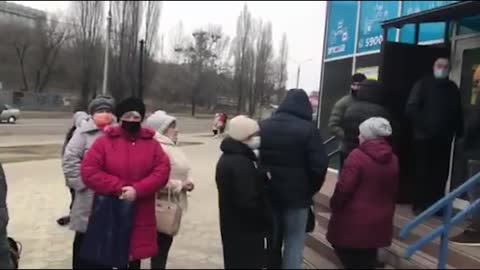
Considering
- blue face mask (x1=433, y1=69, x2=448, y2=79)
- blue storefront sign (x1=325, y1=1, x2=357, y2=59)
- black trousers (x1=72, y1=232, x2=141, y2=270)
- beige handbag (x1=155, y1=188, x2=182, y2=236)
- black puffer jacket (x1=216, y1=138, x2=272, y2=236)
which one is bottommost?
black trousers (x1=72, y1=232, x2=141, y2=270)

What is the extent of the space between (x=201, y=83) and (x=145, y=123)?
55.4m

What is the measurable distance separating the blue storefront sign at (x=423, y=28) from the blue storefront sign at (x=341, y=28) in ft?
4.48

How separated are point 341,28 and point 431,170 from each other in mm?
6070

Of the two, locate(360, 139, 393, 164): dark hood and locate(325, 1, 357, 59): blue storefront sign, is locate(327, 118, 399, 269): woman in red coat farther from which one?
locate(325, 1, 357, 59): blue storefront sign

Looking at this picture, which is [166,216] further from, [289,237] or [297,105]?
[297,105]

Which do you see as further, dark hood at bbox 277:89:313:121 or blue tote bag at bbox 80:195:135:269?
dark hood at bbox 277:89:313:121

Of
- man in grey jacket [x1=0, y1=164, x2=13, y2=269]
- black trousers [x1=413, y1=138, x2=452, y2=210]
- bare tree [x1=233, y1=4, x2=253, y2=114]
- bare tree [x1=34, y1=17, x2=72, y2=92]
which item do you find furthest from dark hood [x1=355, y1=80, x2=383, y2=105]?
bare tree [x1=233, y1=4, x2=253, y2=114]

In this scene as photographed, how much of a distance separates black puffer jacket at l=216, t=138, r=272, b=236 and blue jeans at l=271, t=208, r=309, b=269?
27cm

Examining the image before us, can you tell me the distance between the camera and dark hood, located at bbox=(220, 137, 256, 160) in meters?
3.89

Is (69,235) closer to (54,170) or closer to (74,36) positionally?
(54,170)

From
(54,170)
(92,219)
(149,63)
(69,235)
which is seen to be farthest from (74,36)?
(92,219)

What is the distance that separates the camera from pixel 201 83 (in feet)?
195

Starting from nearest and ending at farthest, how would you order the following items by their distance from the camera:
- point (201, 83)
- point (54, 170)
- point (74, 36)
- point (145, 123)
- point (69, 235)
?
point (145, 123) < point (69, 235) < point (54, 170) < point (74, 36) < point (201, 83)

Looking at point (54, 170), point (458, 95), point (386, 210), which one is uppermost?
point (458, 95)
